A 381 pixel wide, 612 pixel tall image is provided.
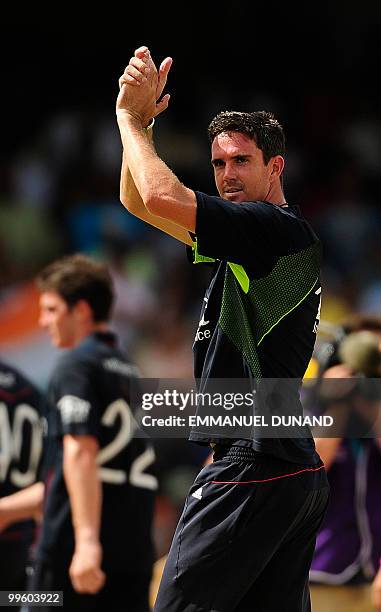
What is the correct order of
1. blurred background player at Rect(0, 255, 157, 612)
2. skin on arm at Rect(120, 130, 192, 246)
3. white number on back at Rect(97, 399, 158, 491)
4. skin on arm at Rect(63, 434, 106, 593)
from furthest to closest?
white number on back at Rect(97, 399, 158, 491), blurred background player at Rect(0, 255, 157, 612), skin on arm at Rect(63, 434, 106, 593), skin on arm at Rect(120, 130, 192, 246)

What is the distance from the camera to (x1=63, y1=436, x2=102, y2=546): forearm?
15.0ft

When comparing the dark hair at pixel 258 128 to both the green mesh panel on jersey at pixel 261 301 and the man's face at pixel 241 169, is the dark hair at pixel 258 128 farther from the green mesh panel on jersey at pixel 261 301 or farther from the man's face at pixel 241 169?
the green mesh panel on jersey at pixel 261 301

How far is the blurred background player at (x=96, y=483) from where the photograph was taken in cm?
467

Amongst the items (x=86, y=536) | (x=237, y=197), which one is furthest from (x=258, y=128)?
(x=86, y=536)

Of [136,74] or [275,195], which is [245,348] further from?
[136,74]

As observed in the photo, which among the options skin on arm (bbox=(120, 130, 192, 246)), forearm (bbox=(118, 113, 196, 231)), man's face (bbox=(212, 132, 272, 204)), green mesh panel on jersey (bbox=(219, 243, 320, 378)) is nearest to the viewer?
forearm (bbox=(118, 113, 196, 231))

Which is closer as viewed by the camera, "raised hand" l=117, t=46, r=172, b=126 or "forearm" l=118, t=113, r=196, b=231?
"forearm" l=118, t=113, r=196, b=231

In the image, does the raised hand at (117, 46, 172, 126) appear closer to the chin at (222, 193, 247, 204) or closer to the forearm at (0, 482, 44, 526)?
the chin at (222, 193, 247, 204)

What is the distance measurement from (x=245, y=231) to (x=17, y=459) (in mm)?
2570

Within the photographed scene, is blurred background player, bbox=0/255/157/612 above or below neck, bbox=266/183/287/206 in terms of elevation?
below

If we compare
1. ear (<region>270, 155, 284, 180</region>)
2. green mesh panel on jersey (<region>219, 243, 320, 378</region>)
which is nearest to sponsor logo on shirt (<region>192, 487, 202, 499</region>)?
green mesh panel on jersey (<region>219, 243, 320, 378</region>)

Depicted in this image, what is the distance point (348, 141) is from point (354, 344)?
6469 millimetres

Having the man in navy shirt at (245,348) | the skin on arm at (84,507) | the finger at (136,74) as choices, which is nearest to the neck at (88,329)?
the skin on arm at (84,507)

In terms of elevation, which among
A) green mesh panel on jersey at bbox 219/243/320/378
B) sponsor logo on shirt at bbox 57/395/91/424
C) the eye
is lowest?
sponsor logo on shirt at bbox 57/395/91/424
